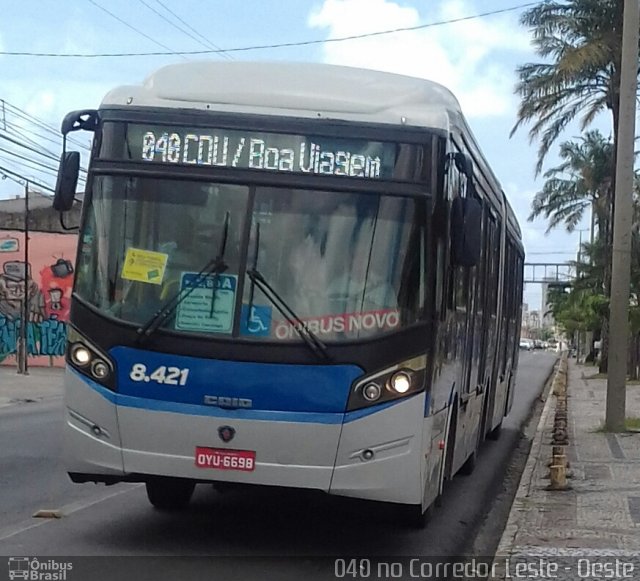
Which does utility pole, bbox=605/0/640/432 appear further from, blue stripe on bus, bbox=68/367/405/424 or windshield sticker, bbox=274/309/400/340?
blue stripe on bus, bbox=68/367/405/424

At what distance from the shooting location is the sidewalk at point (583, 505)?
8.84 meters

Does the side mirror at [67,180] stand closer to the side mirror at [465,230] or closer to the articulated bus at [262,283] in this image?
the articulated bus at [262,283]

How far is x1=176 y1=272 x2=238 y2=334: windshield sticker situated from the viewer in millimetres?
7852

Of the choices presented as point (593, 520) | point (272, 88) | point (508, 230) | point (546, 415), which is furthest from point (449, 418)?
point (546, 415)

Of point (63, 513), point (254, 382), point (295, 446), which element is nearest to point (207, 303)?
point (254, 382)

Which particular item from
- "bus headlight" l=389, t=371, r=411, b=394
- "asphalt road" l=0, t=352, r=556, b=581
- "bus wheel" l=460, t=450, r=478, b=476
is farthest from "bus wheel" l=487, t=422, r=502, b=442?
"bus headlight" l=389, t=371, r=411, b=394

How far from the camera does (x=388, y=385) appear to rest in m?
7.79

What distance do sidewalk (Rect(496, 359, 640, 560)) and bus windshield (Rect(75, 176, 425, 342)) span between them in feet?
7.27

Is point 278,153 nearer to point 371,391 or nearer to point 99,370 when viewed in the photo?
point 371,391

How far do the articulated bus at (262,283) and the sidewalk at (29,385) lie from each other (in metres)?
14.8

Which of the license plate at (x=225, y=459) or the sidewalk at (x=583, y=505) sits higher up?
the license plate at (x=225, y=459)

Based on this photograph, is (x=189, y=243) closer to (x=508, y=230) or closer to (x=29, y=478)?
(x=29, y=478)

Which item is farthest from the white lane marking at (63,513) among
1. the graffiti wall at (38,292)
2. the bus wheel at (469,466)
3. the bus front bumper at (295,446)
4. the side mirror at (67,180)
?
the graffiti wall at (38,292)

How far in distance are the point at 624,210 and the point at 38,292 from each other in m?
28.8
